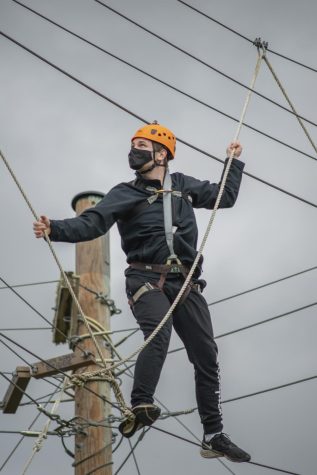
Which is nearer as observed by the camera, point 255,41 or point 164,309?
point 164,309

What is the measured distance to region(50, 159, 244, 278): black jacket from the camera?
581 centimetres

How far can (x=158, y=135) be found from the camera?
→ 623 centimetres

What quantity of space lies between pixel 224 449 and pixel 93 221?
1.52 meters

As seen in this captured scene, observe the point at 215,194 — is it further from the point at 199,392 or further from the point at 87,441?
the point at 87,441

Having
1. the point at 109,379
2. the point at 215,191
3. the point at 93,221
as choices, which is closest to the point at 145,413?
the point at 109,379

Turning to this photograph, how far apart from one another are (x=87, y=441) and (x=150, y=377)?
332 centimetres

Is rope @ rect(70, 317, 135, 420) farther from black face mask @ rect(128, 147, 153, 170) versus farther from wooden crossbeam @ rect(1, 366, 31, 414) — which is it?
black face mask @ rect(128, 147, 153, 170)

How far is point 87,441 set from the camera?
8.73 meters

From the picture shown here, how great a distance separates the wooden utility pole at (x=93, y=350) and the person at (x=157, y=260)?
2844mm

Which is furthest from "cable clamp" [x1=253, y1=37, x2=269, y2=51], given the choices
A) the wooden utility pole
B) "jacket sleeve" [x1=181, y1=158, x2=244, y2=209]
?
the wooden utility pole

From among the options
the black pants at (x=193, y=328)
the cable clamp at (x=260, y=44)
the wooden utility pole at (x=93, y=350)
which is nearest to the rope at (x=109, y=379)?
the wooden utility pole at (x=93, y=350)

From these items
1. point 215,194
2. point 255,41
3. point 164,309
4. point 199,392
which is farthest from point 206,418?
point 255,41

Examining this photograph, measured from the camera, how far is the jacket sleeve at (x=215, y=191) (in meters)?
6.30

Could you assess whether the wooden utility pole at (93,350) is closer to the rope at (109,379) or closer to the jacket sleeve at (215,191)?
the rope at (109,379)
